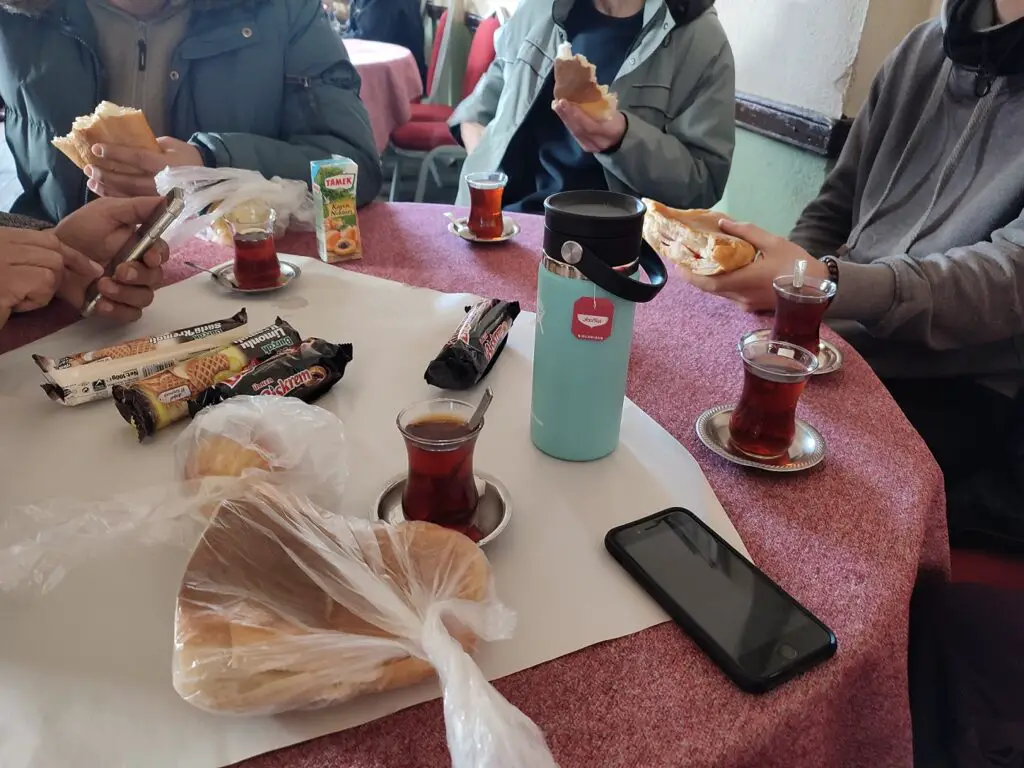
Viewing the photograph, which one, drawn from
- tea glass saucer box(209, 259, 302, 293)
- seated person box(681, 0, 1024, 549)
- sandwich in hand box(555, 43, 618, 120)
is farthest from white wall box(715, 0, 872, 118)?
tea glass saucer box(209, 259, 302, 293)

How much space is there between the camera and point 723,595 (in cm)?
58

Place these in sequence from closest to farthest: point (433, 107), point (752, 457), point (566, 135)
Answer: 1. point (752, 457)
2. point (566, 135)
3. point (433, 107)

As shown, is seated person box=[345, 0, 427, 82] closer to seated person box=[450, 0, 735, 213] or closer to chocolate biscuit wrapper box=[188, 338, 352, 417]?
seated person box=[450, 0, 735, 213]

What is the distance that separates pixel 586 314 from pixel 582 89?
0.95m

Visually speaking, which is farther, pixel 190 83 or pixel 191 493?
pixel 190 83

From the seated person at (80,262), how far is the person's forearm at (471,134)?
110 cm

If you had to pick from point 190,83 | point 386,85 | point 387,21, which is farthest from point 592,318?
point 387,21

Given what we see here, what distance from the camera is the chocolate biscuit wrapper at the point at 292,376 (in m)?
0.78

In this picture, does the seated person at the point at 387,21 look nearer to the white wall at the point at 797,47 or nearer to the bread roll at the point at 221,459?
the white wall at the point at 797,47

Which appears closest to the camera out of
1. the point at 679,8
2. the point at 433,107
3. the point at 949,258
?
the point at 949,258

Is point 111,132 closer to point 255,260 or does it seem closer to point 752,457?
point 255,260

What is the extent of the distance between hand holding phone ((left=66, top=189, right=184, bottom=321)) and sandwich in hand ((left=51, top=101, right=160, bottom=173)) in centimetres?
22

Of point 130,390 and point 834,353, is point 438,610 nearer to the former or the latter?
point 130,390

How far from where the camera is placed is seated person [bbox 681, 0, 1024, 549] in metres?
1.08
